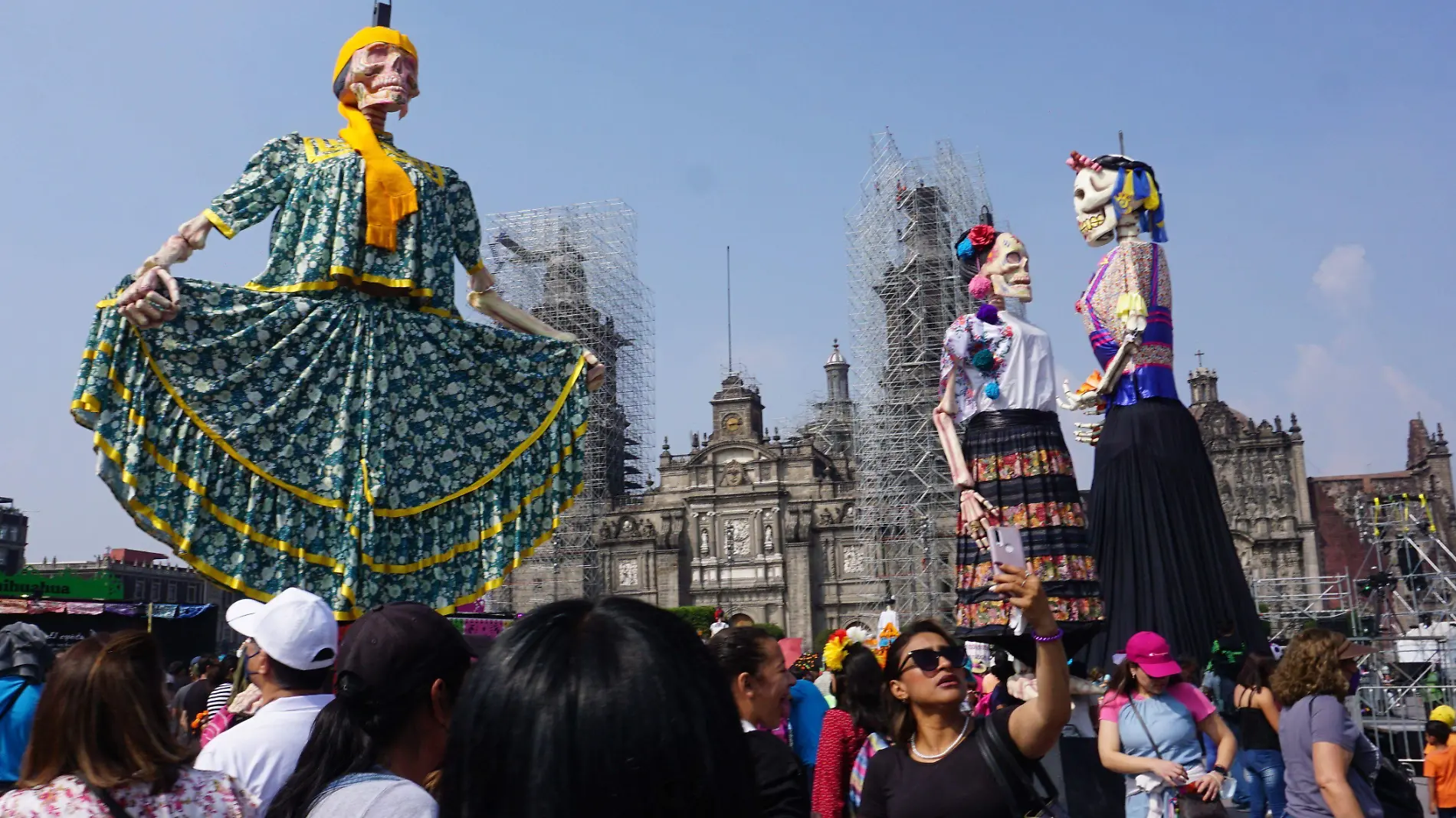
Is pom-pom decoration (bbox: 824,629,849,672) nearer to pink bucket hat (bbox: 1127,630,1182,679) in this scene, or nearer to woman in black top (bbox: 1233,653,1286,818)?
pink bucket hat (bbox: 1127,630,1182,679)

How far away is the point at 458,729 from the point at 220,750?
1.98 metres

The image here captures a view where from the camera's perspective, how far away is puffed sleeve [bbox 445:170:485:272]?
5.98 m

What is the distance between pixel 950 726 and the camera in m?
3.33

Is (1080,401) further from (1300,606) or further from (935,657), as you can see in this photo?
(1300,606)

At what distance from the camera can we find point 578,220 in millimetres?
49469

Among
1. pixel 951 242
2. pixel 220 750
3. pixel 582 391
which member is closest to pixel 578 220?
pixel 951 242

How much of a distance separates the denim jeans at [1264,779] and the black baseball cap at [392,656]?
5937 mm

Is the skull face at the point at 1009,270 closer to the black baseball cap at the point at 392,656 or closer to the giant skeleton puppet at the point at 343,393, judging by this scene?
the giant skeleton puppet at the point at 343,393

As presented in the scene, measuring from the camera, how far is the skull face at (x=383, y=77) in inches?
227

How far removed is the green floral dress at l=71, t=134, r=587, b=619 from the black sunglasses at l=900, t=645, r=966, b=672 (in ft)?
8.82

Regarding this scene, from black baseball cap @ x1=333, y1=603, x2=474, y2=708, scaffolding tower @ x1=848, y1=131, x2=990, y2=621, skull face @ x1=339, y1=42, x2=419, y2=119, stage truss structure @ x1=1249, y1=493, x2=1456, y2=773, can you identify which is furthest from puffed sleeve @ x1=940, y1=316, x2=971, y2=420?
scaffolding tower @ x1=848, y1=131, x2=990, y2=621

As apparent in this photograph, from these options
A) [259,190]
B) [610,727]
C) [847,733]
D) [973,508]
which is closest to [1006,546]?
[847,733]

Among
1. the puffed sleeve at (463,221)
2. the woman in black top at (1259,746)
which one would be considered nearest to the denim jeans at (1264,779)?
the woman in black top at (1259,746)

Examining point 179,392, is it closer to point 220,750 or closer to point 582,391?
point 582,391
